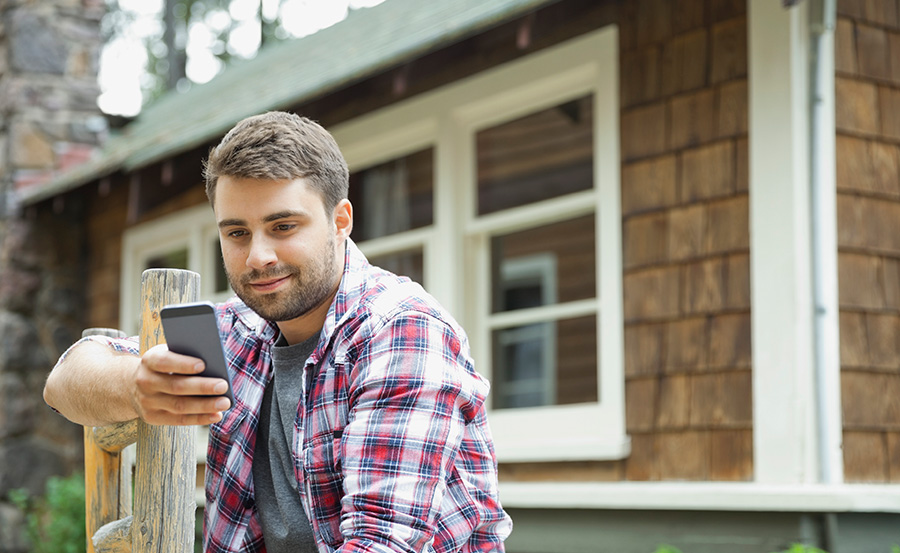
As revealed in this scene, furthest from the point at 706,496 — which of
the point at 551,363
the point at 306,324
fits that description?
the point at 551,363

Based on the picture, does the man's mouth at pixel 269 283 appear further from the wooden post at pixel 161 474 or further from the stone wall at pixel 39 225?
the stone wall at pixel 39 225

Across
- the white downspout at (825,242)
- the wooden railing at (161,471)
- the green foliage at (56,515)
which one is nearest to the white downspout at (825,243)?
the white downspout at (825,242)

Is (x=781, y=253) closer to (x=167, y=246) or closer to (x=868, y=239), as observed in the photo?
(x=868, y=239)

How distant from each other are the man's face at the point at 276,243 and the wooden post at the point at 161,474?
0.26 meters

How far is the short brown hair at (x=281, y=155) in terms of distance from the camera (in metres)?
1.94

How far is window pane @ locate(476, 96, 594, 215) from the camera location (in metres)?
8.28

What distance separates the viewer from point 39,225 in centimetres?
850

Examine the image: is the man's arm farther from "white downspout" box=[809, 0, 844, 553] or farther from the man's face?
"white downspout" box=[809, 0, 844, 553]

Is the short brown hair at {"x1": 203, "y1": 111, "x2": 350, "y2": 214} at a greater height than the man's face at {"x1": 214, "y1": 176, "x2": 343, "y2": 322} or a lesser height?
greater

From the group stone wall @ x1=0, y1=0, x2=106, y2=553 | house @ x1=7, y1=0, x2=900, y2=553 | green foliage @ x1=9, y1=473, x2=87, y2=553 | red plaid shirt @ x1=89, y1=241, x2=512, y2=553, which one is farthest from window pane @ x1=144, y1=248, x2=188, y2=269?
red plaid shirt @ x1=89, y1=241, x2=512, y2=553

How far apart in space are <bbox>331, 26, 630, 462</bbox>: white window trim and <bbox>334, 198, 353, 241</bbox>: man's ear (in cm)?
265

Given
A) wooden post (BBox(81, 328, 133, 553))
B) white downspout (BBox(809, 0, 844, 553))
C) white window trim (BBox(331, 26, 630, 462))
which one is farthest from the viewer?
white window trim (BBox(331, 26, 630, 462))

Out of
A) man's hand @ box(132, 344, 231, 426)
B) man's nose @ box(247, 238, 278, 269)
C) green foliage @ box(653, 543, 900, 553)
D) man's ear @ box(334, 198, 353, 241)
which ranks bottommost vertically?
green foliage @ box(653, 543, 900, 553)

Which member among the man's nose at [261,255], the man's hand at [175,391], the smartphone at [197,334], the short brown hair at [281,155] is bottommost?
the man's hand at [175,391]
